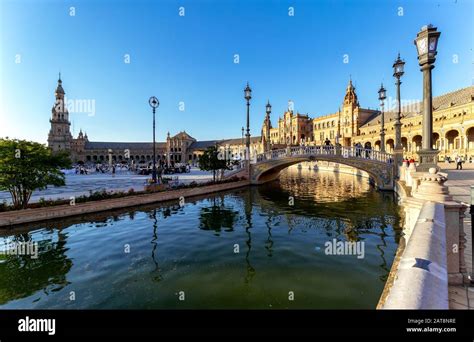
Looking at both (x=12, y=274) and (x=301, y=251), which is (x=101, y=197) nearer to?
(x=12, y=274)

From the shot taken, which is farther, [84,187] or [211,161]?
[211,161]

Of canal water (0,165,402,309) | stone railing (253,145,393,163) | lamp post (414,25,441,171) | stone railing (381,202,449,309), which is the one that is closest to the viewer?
stone railing (381,202,449,309)

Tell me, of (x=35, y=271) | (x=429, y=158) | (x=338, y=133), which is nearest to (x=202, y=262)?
(x=35, y=271)

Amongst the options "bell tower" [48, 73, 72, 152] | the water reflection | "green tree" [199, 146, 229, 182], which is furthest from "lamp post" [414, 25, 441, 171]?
"bell tower" [48, 73, 72, 152]

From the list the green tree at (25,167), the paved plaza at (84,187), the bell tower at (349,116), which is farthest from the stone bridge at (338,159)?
the bell tower at (349,116)

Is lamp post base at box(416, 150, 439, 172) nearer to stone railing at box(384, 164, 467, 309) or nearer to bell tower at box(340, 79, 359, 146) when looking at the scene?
stone railing at box(384, 164, 467, 309)

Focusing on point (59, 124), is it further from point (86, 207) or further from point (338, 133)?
point (86, 207)

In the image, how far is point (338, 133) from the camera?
220ft

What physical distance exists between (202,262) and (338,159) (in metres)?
19.8

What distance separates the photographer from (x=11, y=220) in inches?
482

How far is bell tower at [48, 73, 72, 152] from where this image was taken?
101 m
